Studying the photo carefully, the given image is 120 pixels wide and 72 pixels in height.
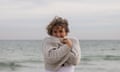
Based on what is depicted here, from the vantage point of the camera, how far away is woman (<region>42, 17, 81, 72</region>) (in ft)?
8.59

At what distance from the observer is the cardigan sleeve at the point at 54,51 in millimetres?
2605

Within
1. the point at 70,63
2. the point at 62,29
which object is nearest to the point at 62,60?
the point at 70,63

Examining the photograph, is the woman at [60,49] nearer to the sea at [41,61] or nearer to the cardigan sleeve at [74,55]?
the cardigan sleeve at [74,55]

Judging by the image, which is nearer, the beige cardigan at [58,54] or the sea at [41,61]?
the beige cardigan at [58,54]

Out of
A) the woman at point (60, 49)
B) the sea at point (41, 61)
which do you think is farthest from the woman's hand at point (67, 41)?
the sea at point (41, 61)

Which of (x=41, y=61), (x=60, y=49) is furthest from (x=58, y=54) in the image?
(x=41, y=61)

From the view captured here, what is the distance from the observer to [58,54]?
2607 millimetres

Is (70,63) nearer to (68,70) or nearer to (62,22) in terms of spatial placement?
(68,70)

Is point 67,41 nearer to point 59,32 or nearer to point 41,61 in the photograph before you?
point 59,32

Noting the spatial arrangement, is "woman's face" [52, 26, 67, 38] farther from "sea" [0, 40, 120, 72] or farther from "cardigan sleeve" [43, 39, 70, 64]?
"sea" [0, 40, 120, 72]

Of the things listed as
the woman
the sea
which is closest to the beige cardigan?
the woman

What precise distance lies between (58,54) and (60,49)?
39mm

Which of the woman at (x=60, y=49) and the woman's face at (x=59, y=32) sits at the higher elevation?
the woman's face at (x=59, y=32)

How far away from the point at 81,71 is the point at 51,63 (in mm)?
14325
